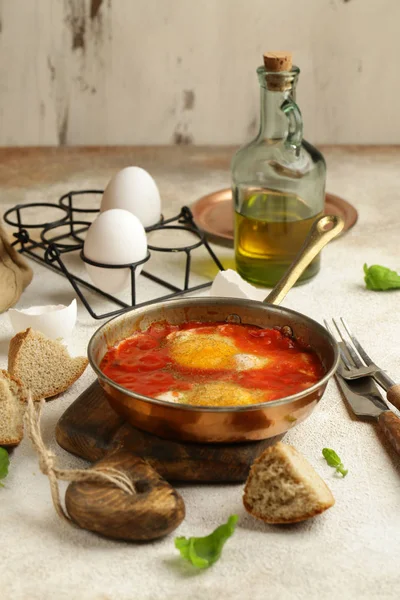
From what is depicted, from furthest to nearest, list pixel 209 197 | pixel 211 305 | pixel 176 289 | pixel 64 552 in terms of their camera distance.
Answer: pixel 209 197 < pixel 176 289 < pixel 211 305 < pixel 64 552

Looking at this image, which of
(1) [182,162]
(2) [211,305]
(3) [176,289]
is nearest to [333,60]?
(1) [182,162]

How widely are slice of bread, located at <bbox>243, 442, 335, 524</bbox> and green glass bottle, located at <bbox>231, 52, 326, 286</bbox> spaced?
33.3 inches

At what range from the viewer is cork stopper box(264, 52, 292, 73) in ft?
5.78

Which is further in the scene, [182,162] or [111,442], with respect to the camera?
[182,162]

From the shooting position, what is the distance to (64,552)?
110 cm

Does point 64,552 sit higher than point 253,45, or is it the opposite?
point 253,45

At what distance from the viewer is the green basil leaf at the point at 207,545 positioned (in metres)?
1.06

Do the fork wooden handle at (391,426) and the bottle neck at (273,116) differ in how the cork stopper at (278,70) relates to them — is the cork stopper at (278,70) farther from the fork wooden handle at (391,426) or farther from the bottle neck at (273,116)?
the fork wooden handle at (391,426)

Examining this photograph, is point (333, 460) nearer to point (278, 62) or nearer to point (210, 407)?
point (210, 407)

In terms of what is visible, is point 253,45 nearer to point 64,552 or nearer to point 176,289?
point 176,289

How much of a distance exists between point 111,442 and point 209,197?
1277 mm

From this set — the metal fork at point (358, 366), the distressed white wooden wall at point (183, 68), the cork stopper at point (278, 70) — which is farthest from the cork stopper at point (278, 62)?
the distressed white wooden wall at point (183, 68)

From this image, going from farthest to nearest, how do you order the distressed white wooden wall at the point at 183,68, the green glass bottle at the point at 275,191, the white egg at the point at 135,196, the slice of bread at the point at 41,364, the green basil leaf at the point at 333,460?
the distressed white wooden wall at the point at 183,68
the white egg at the point at 135,196
the green glass bottle at the point at 275,191
the slice of bread at the point at 41,364
the green basil leaf at the point at 333,460

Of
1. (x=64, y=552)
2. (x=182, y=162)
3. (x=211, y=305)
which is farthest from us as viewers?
(x=182, y=162)
